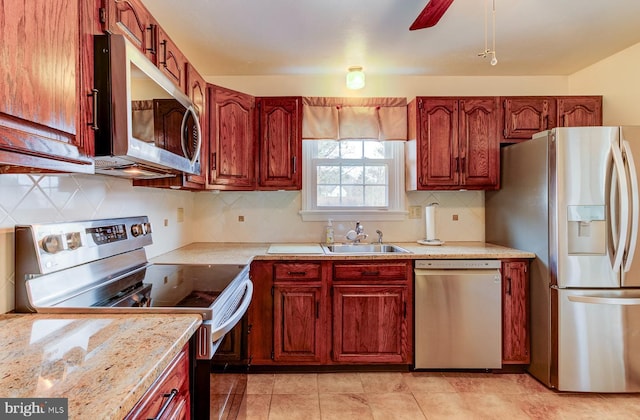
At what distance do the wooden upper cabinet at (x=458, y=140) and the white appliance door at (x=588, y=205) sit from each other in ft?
1.94

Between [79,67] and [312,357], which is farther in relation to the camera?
[312,357]

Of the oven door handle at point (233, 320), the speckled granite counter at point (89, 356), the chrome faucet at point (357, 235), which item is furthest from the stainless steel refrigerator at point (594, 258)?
the speckled granite counter at point (89, 356)

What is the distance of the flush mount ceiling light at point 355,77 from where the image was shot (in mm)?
2795

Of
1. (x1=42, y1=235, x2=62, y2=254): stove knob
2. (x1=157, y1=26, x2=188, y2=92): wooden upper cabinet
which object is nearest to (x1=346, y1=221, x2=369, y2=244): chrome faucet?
(x1=157, y1=26, x2=188, y2=92): wooden upper cabinet

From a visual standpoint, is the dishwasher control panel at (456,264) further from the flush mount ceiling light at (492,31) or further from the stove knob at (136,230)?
the stove knob at (136,230)

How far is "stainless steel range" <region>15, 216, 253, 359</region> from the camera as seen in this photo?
116cm

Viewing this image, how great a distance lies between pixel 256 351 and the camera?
92.7 inches

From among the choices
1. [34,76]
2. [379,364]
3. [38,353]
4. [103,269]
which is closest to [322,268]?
[379,364]

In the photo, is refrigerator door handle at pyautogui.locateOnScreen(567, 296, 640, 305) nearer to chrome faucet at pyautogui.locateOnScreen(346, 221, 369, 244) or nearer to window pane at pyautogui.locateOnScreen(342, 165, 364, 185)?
chrome faucet at pyautogui.locateOnScreen(346, 221, 369, 244)

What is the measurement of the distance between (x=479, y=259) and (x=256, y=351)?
1.68m

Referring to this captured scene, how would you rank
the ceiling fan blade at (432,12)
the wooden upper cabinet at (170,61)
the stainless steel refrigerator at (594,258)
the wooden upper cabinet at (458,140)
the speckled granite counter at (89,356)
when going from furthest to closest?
the wooden upper cabinet at (458,140)
the stainless steel refrigerator at (594,258)
the wooden upper cabinet at (170,61)
the ceiling fan blade at (432,12)
the speckled granite counter at (89,356)

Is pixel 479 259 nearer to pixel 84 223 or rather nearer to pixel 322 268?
pixel 322 268

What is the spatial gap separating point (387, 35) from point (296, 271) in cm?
172

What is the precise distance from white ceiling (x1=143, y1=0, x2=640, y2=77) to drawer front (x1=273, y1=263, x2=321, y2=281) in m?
1.56
